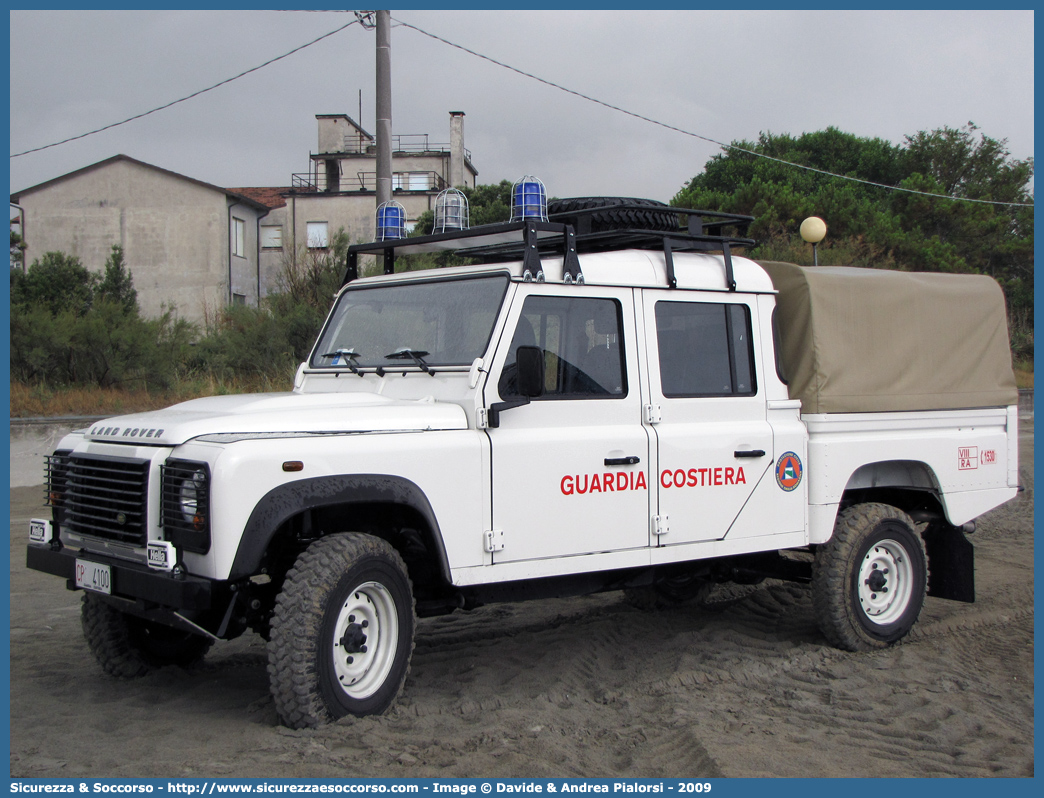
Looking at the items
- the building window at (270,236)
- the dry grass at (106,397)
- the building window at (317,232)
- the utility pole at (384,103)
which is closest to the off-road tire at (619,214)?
the utility pole at (384,103)

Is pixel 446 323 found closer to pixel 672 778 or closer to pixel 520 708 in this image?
pixel 520 708

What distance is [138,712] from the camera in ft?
16.3

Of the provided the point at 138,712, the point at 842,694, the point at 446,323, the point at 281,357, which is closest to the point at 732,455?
the point at 842,694

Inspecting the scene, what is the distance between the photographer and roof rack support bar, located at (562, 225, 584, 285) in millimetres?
5406

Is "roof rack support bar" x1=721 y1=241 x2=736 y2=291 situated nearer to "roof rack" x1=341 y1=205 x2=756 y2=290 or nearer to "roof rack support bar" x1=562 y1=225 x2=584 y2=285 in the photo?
"roof rack" x1=341 y1=205 x2=756 y2=290

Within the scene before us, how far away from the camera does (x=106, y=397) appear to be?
16.5 metres

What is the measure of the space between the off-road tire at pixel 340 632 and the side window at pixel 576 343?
1.30 meters

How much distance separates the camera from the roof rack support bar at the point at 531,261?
207 inches

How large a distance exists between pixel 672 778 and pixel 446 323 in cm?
266

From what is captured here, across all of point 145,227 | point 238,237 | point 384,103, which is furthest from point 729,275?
point 145,227

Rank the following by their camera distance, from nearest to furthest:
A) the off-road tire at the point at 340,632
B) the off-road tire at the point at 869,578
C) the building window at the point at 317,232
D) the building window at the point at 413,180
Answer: the off-road tire at the point at 340,632
the off-road tire at the point at 869,578
the building window at the point at 317,232
the building window at the point at 413,180

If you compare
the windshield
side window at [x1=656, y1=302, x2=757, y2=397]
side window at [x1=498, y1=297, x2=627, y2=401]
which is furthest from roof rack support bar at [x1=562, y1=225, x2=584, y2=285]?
side window at [x1=656, y1=302, x2=757, y2=397]

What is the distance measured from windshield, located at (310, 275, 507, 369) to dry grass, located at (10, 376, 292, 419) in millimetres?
10524

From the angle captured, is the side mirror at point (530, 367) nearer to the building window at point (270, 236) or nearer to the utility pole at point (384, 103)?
the utility pole at point (384, 103)
